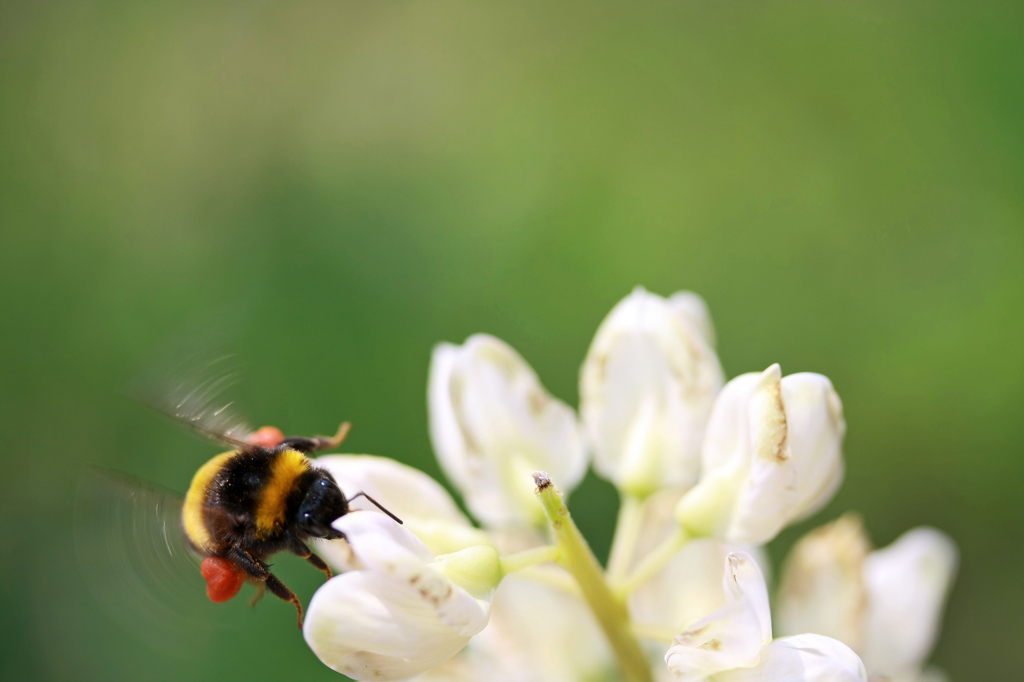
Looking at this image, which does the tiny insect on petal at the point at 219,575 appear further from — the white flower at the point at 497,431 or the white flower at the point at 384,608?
the white flower at the point at 497,431

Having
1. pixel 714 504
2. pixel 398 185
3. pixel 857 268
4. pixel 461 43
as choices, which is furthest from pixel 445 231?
pixel 714 504

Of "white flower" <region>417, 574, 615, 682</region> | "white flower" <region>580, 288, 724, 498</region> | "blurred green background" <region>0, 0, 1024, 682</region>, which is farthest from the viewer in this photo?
"blurred green background" <region>0, 0, 1024, 682</region>

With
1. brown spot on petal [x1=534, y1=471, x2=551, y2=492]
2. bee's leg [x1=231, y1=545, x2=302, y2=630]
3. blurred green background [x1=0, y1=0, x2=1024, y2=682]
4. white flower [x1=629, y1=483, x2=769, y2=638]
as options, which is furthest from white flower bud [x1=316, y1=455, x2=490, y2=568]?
blurred green background [x1=0, y1=0, x2=1024, y2=682]

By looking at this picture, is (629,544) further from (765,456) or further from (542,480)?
(542,480)

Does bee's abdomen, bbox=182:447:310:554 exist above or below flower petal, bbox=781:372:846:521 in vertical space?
below

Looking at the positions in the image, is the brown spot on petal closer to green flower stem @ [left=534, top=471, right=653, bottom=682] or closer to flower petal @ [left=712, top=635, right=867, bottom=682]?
green flower stem @ [left=534, top=471, right=653, bottom=682]

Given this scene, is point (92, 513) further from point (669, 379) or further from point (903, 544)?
point (903, 544)

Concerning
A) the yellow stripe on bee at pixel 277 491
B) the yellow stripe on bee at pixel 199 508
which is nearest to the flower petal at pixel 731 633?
the yellow stripe on bee at pixel 277 491

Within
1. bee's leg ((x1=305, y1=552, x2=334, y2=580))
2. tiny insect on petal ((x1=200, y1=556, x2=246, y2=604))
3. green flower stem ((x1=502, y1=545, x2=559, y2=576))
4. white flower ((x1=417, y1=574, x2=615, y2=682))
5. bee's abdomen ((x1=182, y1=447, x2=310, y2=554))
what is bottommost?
white flower ((x1=417, y1=574, x2=615, y2=682))
